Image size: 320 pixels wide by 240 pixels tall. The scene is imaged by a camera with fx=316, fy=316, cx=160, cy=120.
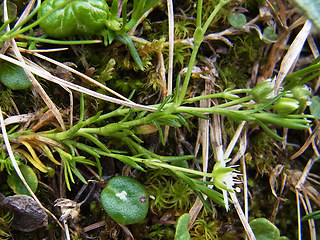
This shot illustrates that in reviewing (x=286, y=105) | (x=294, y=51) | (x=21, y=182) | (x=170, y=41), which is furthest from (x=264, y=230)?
(x=21, y=182)

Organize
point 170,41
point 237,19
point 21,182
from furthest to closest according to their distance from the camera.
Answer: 1. point 237,19
2. point 170,41
3. point 21,182

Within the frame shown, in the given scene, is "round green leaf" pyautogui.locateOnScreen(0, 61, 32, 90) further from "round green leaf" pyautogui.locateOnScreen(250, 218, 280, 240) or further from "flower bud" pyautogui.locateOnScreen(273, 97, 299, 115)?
"round green leaf" pyautogui.locateOnScreen(250, 218, 280, 240)

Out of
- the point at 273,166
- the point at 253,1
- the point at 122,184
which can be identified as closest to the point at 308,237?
the point at 273,166

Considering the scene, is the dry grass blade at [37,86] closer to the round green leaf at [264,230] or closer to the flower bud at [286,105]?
the flower bud at [286,105]

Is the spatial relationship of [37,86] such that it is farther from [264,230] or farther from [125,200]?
[264,230]

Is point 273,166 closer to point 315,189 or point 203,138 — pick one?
point 315,189

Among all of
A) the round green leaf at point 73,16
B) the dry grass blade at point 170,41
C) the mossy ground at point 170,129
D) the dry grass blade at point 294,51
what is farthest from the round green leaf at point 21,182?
the dry grass blade at point 294,51
